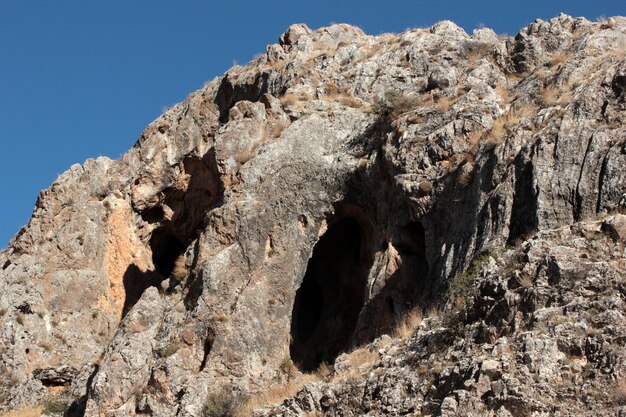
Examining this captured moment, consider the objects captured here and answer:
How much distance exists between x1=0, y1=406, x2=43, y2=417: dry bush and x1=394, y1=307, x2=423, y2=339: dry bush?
11357mm

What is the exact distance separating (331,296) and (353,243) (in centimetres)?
170

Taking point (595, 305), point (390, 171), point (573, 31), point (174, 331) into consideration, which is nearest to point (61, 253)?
point (174, 331)

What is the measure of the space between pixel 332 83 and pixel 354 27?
5707 millimetres

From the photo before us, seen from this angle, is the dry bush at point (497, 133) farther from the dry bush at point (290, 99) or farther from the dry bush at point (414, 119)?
the dry bush at point (290, 99)

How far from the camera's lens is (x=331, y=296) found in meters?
28.1

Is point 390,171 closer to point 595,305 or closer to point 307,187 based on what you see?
point 307,187

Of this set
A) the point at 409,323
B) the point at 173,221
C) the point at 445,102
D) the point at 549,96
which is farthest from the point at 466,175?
the point at 173,221

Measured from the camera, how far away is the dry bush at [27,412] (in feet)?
85.8

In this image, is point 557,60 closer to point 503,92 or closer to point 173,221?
point 503,92

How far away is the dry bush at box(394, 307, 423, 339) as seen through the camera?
59.7 ft

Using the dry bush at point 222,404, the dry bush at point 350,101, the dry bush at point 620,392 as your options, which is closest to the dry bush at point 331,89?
the dry bush at point 350,101

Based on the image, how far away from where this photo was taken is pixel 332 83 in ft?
95.5

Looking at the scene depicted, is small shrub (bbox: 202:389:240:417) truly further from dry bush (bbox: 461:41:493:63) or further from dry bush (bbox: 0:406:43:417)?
dry bush (bbox: 461:41:493:63)

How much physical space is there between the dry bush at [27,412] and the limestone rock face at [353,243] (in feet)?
1.17
